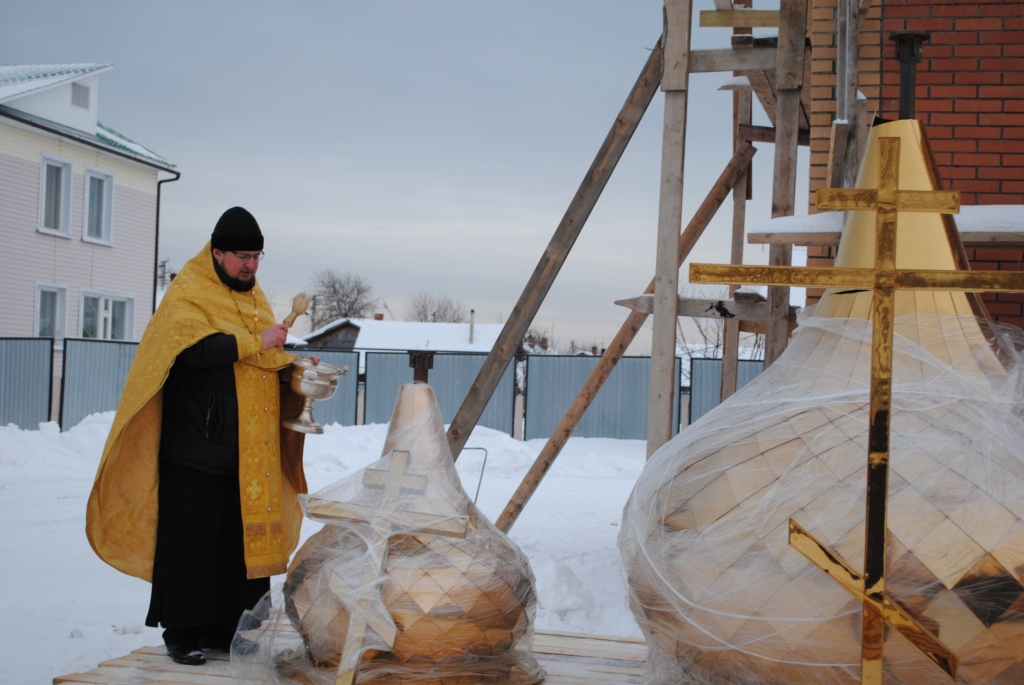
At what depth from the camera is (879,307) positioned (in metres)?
2.25

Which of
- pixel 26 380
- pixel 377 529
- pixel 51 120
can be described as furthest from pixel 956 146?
pixel 51 120

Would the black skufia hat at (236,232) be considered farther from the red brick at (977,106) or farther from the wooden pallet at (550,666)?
the red brick at (977,106)

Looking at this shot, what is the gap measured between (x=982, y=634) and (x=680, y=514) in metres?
0.81

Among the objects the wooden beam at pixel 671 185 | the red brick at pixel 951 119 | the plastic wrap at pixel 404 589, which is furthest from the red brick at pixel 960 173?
the plastic wrap at pixel 404 589

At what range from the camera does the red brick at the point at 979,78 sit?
622cm

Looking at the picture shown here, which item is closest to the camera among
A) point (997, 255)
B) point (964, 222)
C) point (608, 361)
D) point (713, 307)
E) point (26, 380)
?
point (964, 222)

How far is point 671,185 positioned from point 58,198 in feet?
66.0

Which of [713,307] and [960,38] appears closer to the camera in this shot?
[960,38]

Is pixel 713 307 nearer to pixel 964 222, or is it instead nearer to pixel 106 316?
pixel 964 222

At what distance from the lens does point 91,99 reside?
76.4 ft

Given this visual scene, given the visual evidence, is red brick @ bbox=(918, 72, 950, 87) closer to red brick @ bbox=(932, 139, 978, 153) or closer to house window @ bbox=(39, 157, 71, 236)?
red brick @ bbox=(932, 139, 978, 153)

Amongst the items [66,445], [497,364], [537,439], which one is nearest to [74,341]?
[66,445]

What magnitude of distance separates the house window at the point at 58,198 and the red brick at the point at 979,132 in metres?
20.5

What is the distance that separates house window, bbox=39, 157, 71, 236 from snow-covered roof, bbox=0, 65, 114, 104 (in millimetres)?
1615
